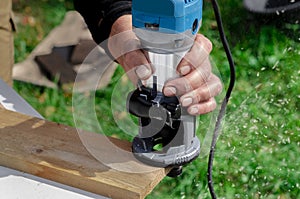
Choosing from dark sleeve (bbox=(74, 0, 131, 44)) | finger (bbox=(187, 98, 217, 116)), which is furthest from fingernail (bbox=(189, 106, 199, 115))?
dark sleeve (bbox=(74, 0, 131, 44))

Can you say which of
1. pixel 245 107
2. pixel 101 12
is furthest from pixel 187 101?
pixel 245 107

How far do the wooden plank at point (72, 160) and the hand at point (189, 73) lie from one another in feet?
0.63

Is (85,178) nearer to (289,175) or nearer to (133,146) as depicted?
(133,146)

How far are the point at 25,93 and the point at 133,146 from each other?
73.1 inches

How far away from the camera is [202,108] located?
1325 millimetres

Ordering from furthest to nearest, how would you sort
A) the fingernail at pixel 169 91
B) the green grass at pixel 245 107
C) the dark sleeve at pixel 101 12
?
1. the green grass at pixel 245 107
2. the dark sleeve at pixel 101 12
3. the fingernail at pixel 169 91

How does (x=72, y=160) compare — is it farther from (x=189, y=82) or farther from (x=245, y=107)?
(x=245, y=107)

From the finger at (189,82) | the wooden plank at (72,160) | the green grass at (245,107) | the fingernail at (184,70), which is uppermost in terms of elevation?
the fingernail at (184,70)

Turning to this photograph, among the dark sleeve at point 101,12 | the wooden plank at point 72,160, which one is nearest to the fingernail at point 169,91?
the wooden plank at point 72,160

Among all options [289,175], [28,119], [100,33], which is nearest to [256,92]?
[289,175]

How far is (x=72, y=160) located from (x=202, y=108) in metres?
0.34

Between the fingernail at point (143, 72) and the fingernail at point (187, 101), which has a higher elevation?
the fingernail at point (143, 72)

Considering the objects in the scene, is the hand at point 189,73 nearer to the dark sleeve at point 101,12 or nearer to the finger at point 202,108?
the finger at point 202,108

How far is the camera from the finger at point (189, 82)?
1.23 metres
